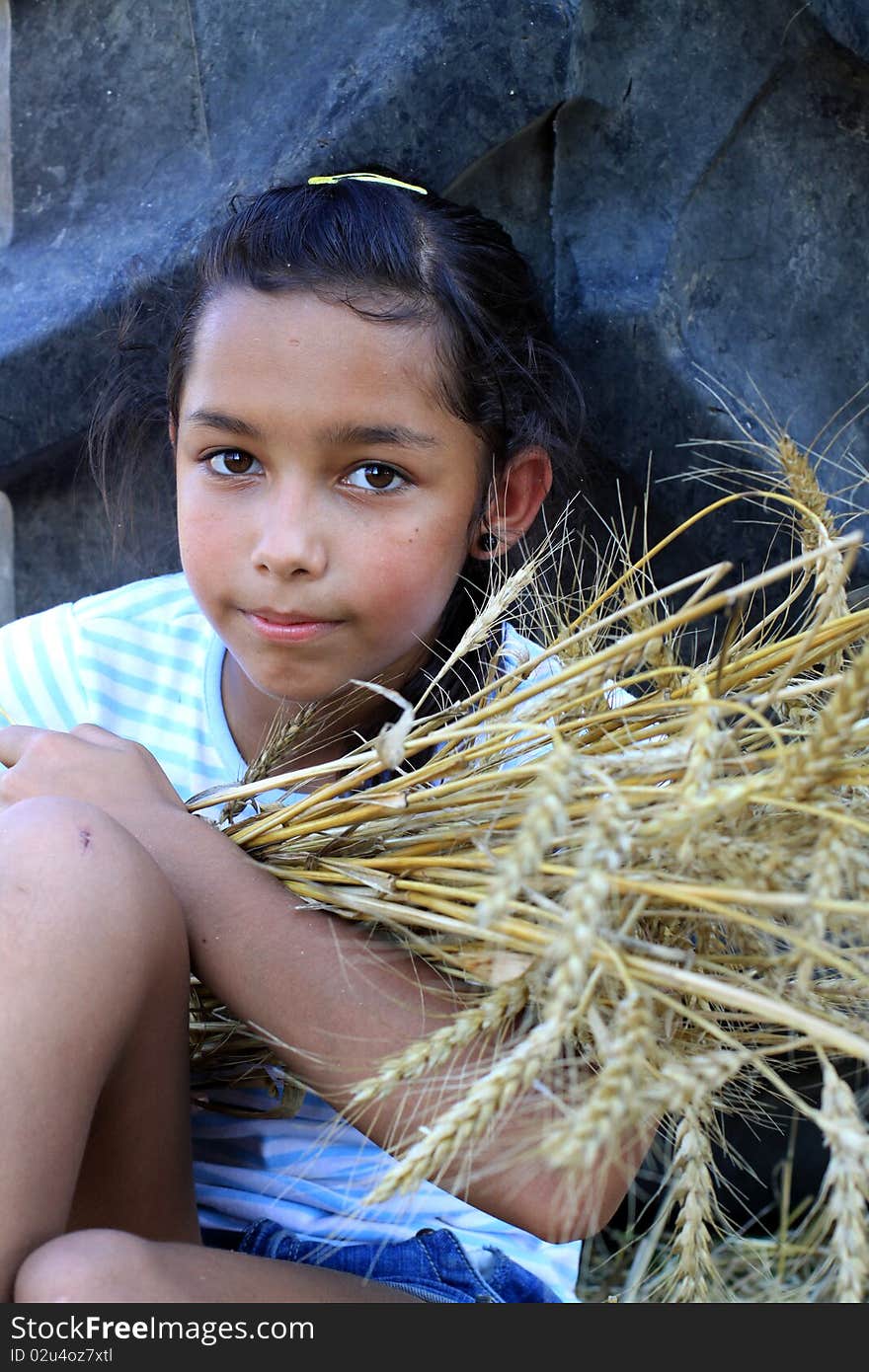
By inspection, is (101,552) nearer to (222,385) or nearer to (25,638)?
(25,638)

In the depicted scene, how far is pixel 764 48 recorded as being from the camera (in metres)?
1.43

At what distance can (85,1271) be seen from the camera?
2.90ft

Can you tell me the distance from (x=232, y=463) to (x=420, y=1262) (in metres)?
0.79

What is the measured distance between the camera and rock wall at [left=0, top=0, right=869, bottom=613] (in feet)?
4.77

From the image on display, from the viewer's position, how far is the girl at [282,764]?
952mm

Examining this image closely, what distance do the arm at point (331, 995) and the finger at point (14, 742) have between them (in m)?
0.21

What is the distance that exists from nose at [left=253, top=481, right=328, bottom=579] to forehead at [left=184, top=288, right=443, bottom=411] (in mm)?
97

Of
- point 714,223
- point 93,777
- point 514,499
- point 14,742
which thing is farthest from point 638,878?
point 714,223

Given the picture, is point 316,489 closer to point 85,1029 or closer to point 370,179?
point 370,179

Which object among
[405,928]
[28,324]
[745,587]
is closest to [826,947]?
[745,587]

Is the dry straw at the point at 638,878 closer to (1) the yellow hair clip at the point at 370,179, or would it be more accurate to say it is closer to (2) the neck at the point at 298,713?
(2) the neck at the point at 298,713

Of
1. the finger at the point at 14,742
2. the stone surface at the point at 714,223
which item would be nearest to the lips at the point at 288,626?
the finger at the point at 14,742

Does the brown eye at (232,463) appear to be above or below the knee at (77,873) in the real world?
above
